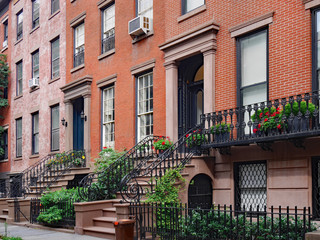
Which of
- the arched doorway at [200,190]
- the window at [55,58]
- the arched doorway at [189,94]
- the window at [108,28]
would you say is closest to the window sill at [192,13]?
the arched doorway at [189,94]

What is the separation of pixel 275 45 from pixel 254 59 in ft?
2.87

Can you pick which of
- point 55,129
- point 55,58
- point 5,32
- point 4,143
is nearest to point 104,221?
point 55,129

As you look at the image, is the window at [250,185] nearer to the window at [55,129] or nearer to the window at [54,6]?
the window at [55,129]

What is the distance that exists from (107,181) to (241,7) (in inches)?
245

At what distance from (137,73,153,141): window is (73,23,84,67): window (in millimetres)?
4620

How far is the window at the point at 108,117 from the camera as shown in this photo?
57.1ft

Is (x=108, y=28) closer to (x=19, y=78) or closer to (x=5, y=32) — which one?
(x=19, y=78)

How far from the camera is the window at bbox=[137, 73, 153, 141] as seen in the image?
15375mm

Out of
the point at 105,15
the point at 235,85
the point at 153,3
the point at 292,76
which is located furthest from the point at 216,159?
the point at 105,15

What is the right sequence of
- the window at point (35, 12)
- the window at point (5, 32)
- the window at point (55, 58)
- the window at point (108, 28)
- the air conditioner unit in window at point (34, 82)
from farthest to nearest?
the window at point (5, 32) < the window at point (35, 12) < the air conditioner unit in window at point (34, 82) < the window at point (55, 58) < the window at point (108, 28)

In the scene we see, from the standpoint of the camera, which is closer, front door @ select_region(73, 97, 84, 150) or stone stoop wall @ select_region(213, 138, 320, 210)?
stone stoop wall @ select_region(213, 138, 320, 210)

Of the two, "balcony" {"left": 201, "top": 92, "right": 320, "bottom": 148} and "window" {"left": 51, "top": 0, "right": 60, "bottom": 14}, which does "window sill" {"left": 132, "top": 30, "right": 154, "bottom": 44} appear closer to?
"balcony" {"left": 201, "top": 92, "right": 320, "bottom": 148}

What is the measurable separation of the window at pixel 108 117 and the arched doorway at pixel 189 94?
12.8 feet

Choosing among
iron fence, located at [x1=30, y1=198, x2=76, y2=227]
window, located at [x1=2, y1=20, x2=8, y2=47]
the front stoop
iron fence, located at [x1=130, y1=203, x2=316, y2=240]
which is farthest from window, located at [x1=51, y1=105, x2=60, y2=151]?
the front stoop
